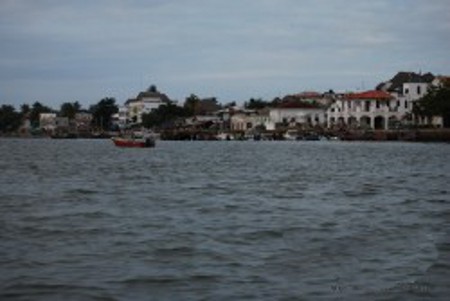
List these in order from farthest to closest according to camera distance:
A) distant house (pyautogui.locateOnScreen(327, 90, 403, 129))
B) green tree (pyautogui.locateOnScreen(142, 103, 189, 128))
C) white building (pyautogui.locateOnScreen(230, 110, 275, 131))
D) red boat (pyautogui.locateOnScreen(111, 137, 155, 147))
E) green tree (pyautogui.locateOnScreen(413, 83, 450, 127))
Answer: green tree (pyautogui.locateOnScreen(142, 103, 189, 128)), white building (pyautogui.locateOnScreen(230, 110, 275, 131)), distant house (pyautogui.locateOnScreen(327, 90, 403, 129)), green tree (pyautogui.locateOnScreen(413, 83, 450, 127)), red boat (pyautogui.locateOnScreen(111, 137, 155, 147))

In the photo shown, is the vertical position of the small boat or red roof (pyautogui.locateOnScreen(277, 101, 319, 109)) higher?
red roof (pyautogui.locateOnScreen(277, 101, 319, 109))

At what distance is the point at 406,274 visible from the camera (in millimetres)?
12086


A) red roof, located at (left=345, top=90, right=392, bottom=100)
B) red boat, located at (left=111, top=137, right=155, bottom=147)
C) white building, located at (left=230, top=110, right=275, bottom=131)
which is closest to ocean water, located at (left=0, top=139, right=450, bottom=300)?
red boat, located at (left=111, top=137, right=155, bottom=147)

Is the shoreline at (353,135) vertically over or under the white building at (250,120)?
under

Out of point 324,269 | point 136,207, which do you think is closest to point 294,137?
point 136,207

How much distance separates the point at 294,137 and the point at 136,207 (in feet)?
368

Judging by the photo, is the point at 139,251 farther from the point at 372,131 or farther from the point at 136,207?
the point at 372,131

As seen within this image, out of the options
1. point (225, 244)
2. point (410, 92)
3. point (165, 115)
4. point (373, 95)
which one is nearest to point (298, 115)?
point (373, 95)

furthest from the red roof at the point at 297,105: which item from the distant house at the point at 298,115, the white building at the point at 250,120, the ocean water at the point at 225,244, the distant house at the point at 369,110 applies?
the ocean water at the point at 225,244

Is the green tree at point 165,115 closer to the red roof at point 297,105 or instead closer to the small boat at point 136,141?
the red roof at point 297,105

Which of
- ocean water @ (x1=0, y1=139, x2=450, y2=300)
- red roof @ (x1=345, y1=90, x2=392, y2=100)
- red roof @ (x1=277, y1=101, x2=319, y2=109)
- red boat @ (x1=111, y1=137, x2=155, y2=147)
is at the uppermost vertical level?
red roof @ (x1=345, y1=90, x2=392, y2=100)

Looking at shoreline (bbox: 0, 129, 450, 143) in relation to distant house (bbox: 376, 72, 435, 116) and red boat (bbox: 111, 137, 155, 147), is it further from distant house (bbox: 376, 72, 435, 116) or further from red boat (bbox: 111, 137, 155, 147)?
red boat (bbox: 111, 137, 155, 147)

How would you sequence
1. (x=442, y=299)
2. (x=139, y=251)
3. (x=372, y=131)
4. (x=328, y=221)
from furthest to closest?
(x=372, y=131) < (x=328, y=221) < (x=139, y=251) < (x=442, y=299)

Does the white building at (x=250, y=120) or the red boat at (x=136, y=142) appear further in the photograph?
the white building at (x=250, y=120)
